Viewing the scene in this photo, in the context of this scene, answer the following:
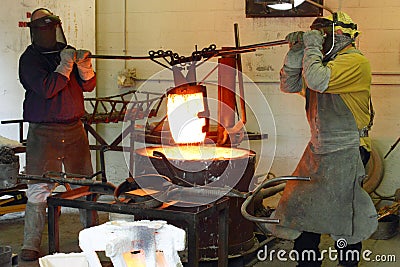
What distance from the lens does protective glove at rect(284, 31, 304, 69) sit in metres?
2.97

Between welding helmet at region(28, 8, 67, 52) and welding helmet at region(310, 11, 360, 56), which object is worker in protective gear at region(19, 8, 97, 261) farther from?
welding helmet at region(310, 11, 360, 56)

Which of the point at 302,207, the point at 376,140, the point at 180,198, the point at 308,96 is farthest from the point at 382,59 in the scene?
the point at 180,198

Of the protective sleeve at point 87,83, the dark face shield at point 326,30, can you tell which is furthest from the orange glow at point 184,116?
the protective sleeve at point 87,83

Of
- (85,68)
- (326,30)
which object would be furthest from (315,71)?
(85,68)

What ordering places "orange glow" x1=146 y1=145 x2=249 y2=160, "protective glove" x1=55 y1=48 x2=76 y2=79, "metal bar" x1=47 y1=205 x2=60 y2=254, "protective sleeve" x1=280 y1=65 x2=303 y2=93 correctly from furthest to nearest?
1. "protective glove" x1=55 y1=48 x2=76 y2=79
2. "orange glow" x1=146 y1=145 x2=249 y2=160
3. "protective sleeve" x1=280 y1=65 x2=303 y2=93
4. "metal bar" x1=47 y1=205 x2=60 y2=254

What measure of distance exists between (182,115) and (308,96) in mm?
685

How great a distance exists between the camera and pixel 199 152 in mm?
3301

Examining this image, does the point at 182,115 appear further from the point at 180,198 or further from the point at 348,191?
the point at 348,191

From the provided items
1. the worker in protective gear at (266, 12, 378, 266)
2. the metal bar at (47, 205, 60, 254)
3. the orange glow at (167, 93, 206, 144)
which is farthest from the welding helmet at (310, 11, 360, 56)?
the metal bar at (47, 205, 60, 254)

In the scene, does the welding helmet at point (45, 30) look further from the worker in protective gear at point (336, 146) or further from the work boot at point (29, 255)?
the worker in protective gear at point (336, 146)

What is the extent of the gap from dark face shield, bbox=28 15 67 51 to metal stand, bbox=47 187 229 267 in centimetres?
121

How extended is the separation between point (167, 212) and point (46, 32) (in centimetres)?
179

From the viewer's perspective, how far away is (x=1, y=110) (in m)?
4.68

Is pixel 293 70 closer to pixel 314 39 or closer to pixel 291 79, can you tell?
pixel 291 79
